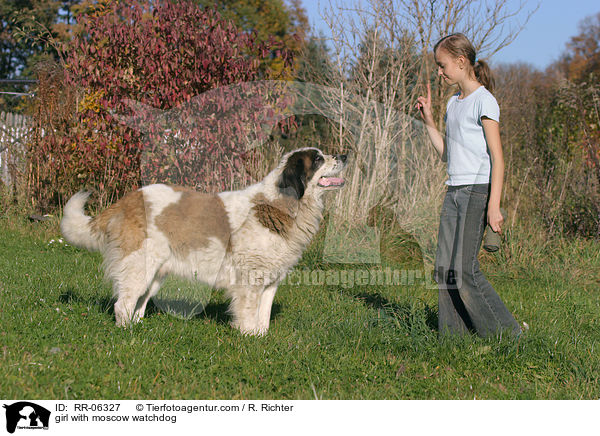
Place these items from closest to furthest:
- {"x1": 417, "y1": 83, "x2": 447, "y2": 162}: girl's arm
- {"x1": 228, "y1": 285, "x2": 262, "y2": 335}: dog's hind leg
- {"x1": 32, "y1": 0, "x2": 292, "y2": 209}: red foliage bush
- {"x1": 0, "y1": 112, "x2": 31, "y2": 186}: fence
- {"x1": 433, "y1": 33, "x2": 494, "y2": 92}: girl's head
A: 1. {"x1": 433, "y1": 33, "x2": 494, "y2": 92}: girl's head
2. {"x1": 417, "y1": 83, "x2": 447, "y2": 162}: girl's arm
3. {"x1": 228, "y1": 285, "x2": 262, "y2": 335}: dog's hind leg
4. {"x1": 32, "y1": 0, "x2": 292, "y2": 209}: red foliage bush
5. {"x1": 0, "y1": 112, "x2": 31, "y2": 186}: fence

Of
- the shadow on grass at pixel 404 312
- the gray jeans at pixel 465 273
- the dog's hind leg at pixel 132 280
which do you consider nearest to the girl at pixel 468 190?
the gray jeans at pixel 465 273

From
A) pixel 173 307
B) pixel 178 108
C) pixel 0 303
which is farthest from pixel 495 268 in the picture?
pixel 0 303

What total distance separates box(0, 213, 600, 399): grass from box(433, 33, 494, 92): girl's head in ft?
6.11

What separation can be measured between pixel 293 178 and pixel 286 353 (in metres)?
1.50

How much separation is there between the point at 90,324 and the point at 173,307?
831 mm

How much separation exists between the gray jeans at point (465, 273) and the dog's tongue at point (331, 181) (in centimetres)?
101

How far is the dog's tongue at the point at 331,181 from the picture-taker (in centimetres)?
453

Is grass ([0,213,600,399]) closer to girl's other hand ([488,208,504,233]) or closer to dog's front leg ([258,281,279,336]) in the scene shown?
dog's front leg ([258,281,279,336])

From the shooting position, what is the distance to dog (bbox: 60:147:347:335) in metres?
4.23

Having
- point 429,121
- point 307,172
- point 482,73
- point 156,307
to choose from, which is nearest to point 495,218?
point 429,121

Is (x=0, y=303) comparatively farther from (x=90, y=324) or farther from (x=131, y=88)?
Answer: (x=131, y=88)

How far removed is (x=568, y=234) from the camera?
7898 millimetres
